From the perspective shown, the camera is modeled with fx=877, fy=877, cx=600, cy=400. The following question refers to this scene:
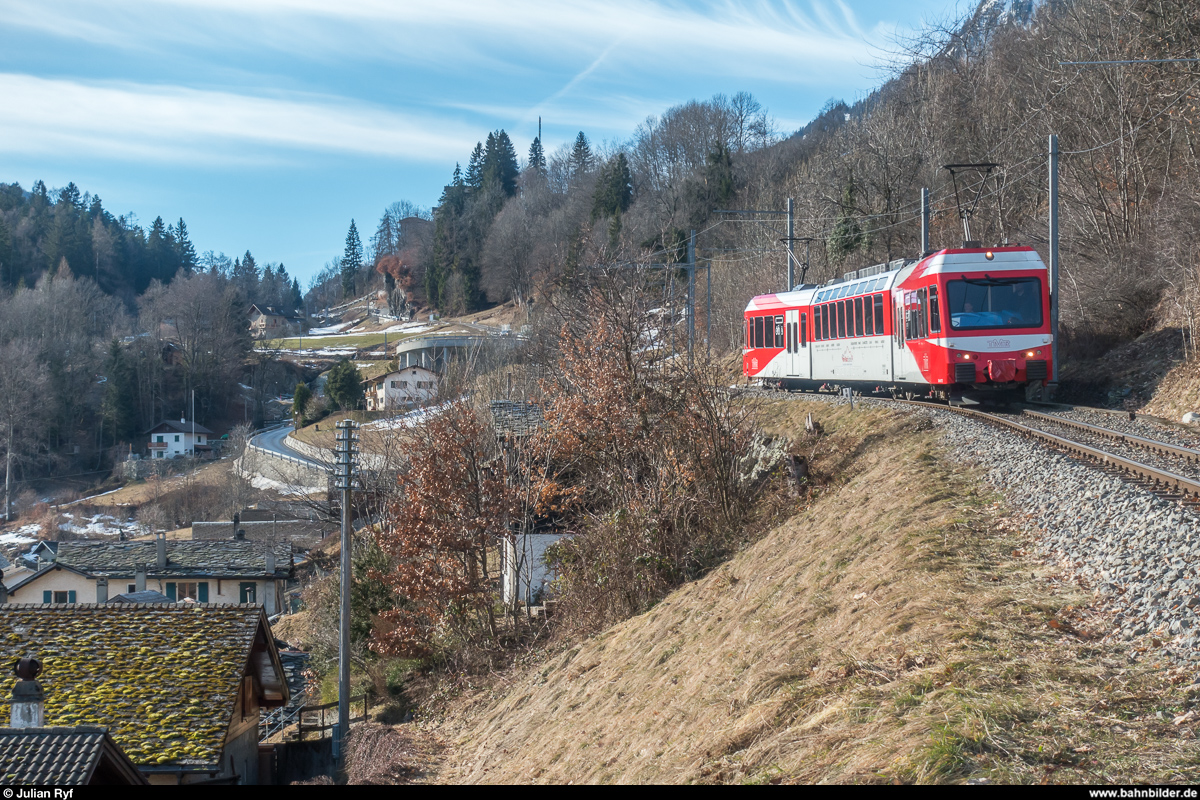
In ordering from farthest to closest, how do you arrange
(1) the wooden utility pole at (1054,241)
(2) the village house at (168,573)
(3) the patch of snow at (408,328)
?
(3) the patch of snow at (408,328), (2) the village house at (168,573), (1) the wooden utility pole at (1054,241)

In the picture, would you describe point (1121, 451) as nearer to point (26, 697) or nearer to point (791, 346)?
point (26, 697)

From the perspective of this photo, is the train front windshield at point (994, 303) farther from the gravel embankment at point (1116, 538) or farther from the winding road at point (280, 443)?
the winding road at point (280, 443)

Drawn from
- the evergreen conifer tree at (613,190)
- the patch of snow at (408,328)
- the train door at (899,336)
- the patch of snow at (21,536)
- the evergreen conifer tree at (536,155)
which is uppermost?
the evergreen conifer tree at (536,155)

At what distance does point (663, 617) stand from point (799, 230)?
127ft

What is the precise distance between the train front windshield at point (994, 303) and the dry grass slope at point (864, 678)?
3.16 metres

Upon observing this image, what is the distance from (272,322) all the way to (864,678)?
474 feet

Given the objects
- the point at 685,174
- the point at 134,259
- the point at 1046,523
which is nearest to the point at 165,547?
the point at 1046,523

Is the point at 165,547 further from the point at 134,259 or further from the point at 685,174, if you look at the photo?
the point at 134,259

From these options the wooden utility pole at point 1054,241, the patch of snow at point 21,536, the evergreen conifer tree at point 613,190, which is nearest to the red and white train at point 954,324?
the wooden utility pole at point 1054,241

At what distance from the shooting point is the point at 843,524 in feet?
41.9

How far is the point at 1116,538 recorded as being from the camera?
808 centimetres

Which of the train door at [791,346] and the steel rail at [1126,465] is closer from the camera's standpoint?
the steel rail at [1126,465]

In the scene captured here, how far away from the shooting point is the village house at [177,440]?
83.3 m

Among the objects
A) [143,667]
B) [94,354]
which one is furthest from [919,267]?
[94,354]
